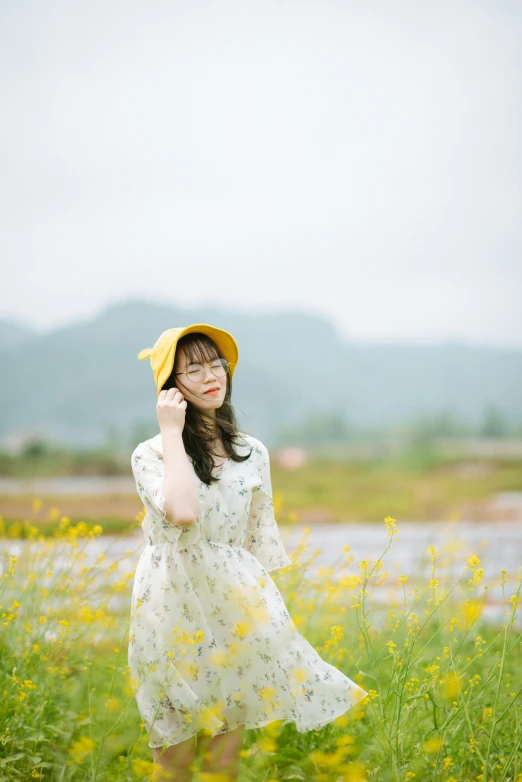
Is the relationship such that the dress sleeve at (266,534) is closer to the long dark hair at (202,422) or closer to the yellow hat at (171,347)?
the long dark hair at (202,422)

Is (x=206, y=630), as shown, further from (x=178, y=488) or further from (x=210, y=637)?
(x=178, y=488)

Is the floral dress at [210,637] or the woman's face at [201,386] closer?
the floral dress at [210,637]

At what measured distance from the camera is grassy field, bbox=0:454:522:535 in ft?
41.7

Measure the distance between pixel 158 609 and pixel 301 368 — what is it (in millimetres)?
73514

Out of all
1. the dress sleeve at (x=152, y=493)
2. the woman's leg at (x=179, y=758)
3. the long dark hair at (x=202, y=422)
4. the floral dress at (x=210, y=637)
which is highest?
the long dark hair at (x=202, y=422)

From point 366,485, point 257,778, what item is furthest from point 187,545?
point 366,485

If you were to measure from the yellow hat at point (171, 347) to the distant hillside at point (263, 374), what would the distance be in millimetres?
43452

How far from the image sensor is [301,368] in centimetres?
7538

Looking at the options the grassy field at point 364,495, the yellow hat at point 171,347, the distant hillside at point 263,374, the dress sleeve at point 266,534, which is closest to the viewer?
the yellow hat at point 171,347

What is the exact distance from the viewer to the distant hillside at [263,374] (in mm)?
53188

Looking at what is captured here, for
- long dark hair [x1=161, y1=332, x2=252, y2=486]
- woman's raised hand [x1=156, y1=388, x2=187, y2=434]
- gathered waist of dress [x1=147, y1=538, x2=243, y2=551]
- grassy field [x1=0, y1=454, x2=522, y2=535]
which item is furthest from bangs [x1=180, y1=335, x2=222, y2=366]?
grassy field [x1=0, y1=454, x2=522, y2=535]

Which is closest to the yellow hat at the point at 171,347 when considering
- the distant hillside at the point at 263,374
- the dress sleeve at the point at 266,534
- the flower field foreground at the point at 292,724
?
the dress sleeve at the point at 266,534

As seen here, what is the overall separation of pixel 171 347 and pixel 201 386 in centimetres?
15

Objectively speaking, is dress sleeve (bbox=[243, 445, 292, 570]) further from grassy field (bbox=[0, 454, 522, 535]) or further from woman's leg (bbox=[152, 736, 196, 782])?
grassy field (bbox=[0, 454, 522, 535])
